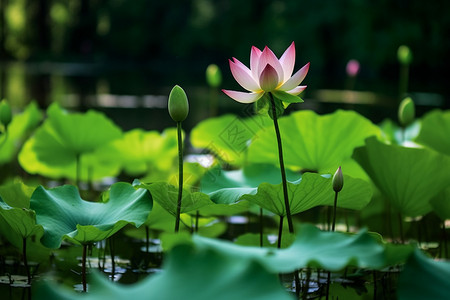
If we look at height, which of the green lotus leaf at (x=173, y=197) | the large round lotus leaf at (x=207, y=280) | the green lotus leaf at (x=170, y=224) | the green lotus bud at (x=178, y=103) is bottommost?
the green lotus leaf at (x=170, y=224)

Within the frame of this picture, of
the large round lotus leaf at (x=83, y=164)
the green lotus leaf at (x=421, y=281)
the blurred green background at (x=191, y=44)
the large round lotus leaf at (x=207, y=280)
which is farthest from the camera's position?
the blurred green background at (x=191, y=44)

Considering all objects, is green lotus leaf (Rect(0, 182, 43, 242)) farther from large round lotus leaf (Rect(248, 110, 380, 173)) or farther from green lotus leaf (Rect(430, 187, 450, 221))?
green lotus leaf (Rect(430, 187, 450, 221))

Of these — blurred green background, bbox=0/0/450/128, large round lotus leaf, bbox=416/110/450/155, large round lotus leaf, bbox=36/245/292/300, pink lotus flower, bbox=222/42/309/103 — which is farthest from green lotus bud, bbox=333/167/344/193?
blurred green background, bbox=0/0/450/128

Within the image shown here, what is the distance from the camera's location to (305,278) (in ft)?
4.00

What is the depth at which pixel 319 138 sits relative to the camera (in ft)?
4.73

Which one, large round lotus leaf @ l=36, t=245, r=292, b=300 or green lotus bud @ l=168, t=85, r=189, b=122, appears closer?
large round lotus leaf @ l=36, t=245, r=292, b=300

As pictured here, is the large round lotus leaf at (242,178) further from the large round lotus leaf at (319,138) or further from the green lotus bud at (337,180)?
the green lotus bud at (337,180)

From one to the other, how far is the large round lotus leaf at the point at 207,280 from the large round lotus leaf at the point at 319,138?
81cm

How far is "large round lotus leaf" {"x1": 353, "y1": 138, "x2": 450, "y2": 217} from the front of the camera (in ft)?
4.06

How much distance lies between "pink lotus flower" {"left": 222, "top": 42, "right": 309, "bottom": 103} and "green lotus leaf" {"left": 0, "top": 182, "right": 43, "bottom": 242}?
38 cm

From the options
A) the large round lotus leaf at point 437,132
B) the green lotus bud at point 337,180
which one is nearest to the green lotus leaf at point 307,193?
the green lotus bud at point 337,180

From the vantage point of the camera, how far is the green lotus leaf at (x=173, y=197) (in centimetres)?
102

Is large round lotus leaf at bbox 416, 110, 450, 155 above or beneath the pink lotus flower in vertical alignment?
beneath

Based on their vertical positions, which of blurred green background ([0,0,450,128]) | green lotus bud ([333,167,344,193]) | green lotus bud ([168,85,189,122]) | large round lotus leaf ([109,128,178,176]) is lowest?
green lotus bud ([333,167,344,193])
